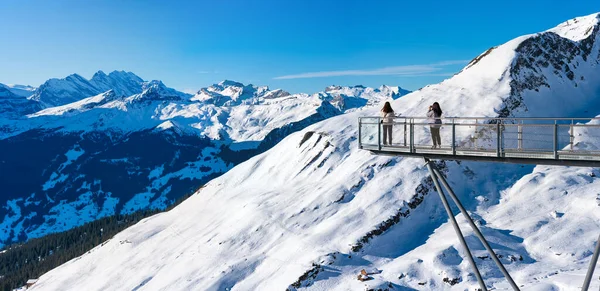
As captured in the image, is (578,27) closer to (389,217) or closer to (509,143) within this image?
(389,217)

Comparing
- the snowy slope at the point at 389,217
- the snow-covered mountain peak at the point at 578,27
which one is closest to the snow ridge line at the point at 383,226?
the snowy slope at the point at 389,217

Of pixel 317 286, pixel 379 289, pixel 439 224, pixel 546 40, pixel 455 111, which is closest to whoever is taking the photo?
pixel 379 289

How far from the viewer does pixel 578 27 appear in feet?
346

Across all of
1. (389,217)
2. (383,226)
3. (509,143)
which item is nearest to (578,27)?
(389,217)

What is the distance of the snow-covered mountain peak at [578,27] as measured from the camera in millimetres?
99125

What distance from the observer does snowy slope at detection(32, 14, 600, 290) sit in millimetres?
51500

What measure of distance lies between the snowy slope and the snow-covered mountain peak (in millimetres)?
753

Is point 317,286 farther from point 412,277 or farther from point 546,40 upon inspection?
point 546,40

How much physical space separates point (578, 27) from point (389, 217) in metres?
83.7

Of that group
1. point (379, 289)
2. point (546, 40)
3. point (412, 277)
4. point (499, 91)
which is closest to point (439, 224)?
point (412, 277)

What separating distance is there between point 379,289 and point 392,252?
1059 centimetres

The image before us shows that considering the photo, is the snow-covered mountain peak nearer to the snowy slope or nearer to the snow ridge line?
the snowy slope

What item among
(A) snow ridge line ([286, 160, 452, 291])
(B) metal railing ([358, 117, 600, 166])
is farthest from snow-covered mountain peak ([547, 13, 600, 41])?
(B) metal railing ([358, 117, 600, 166])

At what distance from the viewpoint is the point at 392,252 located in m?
58.9
